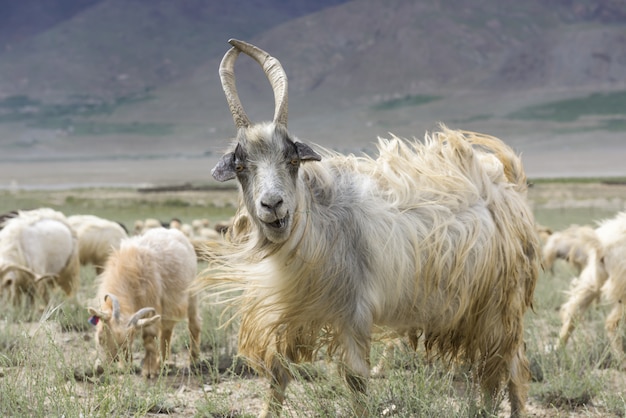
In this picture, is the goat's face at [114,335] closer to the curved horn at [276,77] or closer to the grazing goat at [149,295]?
the grazing goat at [149,295]

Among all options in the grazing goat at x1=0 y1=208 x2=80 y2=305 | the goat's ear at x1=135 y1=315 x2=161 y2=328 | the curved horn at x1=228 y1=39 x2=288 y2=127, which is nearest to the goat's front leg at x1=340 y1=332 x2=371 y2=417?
the curved horn at x1=228 y1=39 x2=288 y2=127

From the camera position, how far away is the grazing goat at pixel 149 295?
7.75 m

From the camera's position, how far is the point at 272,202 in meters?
5.30

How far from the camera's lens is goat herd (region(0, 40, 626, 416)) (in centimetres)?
570

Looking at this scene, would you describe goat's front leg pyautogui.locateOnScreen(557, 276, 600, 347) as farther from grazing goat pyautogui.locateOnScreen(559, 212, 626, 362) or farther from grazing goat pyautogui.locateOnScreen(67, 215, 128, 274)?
grazing goat pyautogui.locateOnScreen(67, 215, 128, 274)

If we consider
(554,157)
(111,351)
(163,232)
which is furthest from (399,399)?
(554,157)

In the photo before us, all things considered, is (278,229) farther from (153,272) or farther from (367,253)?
(153,272)

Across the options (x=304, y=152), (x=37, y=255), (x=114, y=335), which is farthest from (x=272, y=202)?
(x=37, y=255)

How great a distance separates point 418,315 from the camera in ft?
20.9

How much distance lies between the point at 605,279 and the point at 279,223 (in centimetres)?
538

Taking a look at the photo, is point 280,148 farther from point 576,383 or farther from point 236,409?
point 576,383

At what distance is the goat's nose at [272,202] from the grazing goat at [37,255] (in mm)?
6511

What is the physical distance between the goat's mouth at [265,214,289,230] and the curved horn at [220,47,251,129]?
685 mm

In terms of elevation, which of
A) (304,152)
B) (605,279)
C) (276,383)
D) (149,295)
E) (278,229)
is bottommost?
(276,383)
